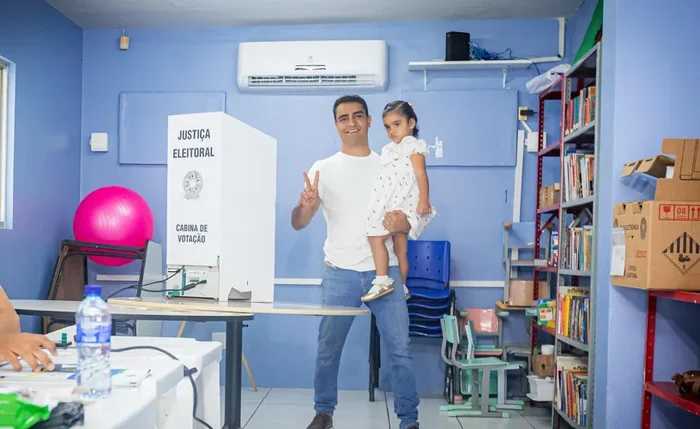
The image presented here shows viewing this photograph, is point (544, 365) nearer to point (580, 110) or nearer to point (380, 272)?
point (380, 272)

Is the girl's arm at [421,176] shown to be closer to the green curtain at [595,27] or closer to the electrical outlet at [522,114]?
the electrical outlet at [522,114]

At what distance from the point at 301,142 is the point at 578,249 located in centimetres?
200

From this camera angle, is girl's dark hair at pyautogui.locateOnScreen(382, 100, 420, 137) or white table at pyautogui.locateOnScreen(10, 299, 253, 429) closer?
white table at pyautogui.locateOnScreen(10, 299, 253, 429)

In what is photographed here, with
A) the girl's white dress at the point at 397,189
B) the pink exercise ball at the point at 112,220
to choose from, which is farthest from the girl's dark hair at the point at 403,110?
the pink exercise ball at the point at 112,220

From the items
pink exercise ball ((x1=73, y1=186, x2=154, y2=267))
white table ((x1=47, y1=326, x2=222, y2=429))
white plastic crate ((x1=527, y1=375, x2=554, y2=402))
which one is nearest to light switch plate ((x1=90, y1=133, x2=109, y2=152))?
pink exercise ball ((x1=73, y1=186, x2=154, y2=267))

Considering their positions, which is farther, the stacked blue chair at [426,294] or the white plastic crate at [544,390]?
the stacked blue chair at [426,294]

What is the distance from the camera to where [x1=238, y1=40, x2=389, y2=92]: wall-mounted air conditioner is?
4086 millimetres

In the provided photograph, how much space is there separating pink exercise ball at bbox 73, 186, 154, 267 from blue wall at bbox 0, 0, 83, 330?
1.02 feet

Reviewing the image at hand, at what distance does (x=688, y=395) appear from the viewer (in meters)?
2.14

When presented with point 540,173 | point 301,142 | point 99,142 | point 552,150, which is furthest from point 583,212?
point 99,142

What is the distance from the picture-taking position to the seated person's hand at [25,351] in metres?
1.16

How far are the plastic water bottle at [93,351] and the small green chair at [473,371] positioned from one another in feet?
9.24

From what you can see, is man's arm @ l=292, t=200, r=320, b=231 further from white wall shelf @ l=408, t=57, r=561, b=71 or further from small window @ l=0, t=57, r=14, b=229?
small window @ l=0, t=57, r=14, b=229

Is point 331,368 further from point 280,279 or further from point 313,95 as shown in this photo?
point 313,95
